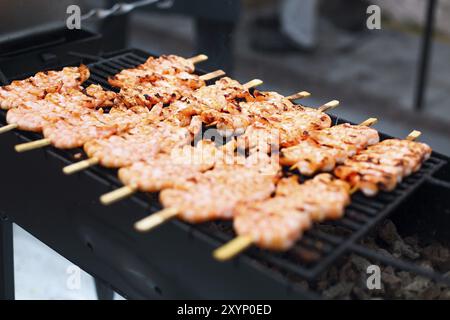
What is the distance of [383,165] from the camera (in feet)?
9.53

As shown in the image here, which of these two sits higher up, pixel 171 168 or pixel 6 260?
pixel 171 168

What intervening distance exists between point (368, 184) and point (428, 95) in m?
5.79

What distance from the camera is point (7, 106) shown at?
338cm

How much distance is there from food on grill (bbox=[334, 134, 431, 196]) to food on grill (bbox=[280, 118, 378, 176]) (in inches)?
1.7

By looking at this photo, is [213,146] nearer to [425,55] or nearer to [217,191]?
[217,191]

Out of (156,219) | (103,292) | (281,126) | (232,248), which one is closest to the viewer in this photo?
(232,248)

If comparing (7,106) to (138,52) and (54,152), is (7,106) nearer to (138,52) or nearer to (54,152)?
(54,152)

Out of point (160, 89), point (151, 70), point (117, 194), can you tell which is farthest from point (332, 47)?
point (117, 194)

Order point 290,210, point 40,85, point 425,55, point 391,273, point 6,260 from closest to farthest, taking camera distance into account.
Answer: point 290,210 → point 391,273 → point 40,85 → point 6,260 → point 425,55

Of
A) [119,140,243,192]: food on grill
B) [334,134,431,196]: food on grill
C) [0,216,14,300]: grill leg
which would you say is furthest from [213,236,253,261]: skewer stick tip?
[0,216,14,300]: grill leg

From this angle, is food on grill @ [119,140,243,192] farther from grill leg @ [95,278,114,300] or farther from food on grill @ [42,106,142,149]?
grill leg @ [95,278,114,300]

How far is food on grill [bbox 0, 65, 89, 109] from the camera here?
11.3 feet

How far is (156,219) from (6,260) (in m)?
1.95

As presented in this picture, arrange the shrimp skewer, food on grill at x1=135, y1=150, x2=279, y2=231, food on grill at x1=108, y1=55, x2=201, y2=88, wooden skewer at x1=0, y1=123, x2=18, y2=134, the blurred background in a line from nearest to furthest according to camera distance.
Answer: the shrimp skewer
food on grill at x1=135, y1=150, x2=279, y2=231
wooden skewer at x1=0, y1=123, x2=18, y2=134
food on grill at x1=108, y1=55, x2=201, y2=88
the blurred background
